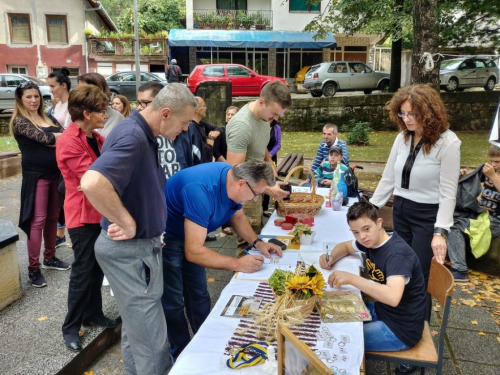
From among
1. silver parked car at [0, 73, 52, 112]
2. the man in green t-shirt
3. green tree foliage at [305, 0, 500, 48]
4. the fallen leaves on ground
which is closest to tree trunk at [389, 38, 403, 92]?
green tree foliage at [305, 0, 500, 48]

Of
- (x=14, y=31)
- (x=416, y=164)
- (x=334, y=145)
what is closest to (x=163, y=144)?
(x=416, y=164)

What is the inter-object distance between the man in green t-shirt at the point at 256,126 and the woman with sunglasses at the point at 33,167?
1.58 m

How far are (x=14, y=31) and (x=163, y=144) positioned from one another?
2732 cm

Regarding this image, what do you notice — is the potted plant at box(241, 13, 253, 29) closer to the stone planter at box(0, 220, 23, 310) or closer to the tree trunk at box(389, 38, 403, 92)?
the tree trunk at box(389, 38, 403, 92)

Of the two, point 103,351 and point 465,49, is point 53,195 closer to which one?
point 103,351

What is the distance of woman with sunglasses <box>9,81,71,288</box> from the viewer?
3777mm

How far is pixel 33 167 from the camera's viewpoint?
3.83 meters

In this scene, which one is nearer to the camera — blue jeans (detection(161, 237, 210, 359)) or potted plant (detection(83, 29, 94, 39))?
blue jeans (detection(161, 237, 210, 359))

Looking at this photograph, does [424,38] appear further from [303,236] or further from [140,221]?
[140,221]

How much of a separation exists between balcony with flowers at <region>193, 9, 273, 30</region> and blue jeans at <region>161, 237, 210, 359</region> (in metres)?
26.0

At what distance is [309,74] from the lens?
60.4 ft

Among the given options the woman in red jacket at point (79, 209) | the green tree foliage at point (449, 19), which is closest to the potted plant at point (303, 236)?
the woman in red jacket at point (79, 209)

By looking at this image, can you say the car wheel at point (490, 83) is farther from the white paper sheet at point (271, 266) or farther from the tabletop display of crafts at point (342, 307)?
the tabletop display of crafts at point (342, 307)

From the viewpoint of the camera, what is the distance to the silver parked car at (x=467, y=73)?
688 inches
